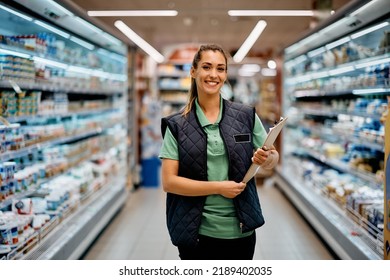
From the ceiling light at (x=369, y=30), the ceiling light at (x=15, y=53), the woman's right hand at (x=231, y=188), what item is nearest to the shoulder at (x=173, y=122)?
the woman's right hand at (x=231, y=188)

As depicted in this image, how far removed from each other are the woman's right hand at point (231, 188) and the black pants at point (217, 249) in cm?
24

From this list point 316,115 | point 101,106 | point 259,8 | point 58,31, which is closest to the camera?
point 259,8

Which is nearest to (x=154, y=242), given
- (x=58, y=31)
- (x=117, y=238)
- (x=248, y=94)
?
(x=117, y=238)

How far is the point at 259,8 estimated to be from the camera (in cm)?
414

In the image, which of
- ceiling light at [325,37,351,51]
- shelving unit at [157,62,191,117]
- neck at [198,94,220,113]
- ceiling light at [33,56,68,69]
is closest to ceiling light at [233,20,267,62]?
ceiling light at [325,37,351,51]

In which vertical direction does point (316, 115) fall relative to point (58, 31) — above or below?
below

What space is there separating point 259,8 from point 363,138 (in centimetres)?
156

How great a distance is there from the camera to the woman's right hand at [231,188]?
2.01 metres

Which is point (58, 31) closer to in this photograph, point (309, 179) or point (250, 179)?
point (250, 179)

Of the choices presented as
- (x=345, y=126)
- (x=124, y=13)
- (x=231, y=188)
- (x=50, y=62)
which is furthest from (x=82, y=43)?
(x=231, y=188)

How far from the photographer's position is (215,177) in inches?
82.6

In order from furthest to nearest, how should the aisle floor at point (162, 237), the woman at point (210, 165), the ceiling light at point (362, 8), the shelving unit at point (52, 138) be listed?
the aisle floor at point (162, 237) → the ceiling light at point (362, 8) → the shelving unit at point (52, 138) → the woman at point (210, 165)

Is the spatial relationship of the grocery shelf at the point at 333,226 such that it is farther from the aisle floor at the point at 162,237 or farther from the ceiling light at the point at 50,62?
the ceiling light at the point at 50,62
